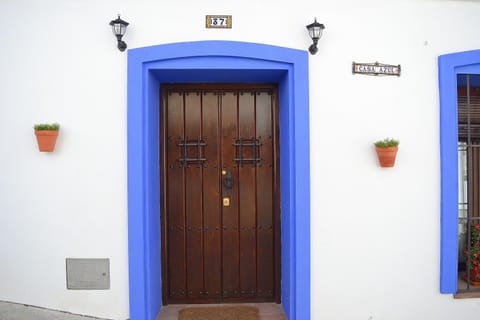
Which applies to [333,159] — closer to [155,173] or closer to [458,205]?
[458,205]

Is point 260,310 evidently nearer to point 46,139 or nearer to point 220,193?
point 220,193

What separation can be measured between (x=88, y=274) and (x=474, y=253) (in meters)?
3.94

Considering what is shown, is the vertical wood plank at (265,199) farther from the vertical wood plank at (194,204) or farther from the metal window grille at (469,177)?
the metal window grille at (469,177)

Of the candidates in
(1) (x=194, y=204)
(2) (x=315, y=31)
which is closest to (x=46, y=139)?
(1) (x=194, y=204)

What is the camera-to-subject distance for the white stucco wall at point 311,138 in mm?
3527

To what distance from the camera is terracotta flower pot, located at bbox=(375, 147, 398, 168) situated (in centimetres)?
344

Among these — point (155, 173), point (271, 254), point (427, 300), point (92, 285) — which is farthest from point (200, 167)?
point (427, 300)

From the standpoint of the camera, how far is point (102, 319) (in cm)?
356

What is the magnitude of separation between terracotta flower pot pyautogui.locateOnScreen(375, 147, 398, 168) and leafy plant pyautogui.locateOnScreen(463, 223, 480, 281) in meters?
1.33

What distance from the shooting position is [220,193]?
13.4 feet

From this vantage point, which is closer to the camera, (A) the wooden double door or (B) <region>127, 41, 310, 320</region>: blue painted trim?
(B) <region>127, 41, 310, 320</region>: blue painted trim

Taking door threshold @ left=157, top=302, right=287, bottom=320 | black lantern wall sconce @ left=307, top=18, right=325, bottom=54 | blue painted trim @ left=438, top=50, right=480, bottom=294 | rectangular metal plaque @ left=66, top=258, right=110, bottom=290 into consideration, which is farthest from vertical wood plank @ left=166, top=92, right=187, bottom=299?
blue painted trim @ left=438, top=50, right=480, bottom=294

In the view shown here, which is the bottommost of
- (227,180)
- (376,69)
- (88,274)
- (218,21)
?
(88,274)

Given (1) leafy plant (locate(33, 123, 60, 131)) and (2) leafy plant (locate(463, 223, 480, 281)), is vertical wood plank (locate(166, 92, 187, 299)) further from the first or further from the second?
(2) leafy plant (locate(463, 223, 480, 281))
